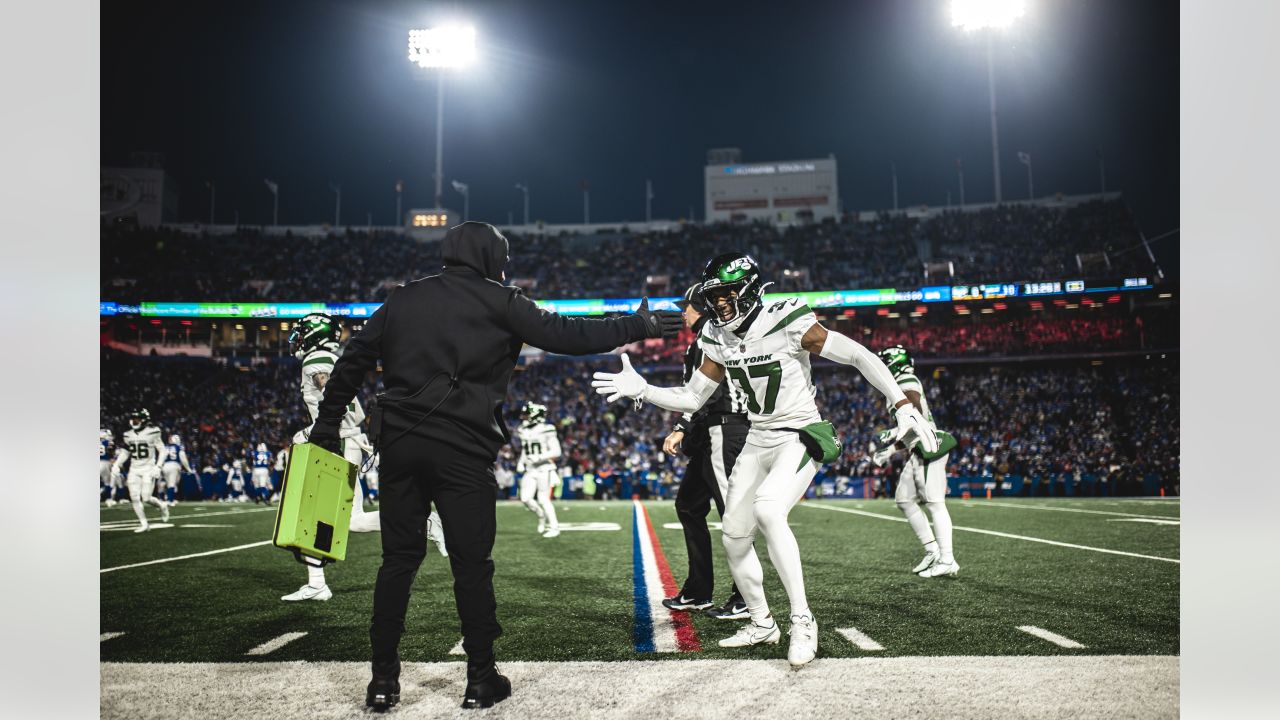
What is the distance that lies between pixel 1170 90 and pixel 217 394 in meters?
36.0

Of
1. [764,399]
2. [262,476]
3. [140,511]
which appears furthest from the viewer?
[262,476]

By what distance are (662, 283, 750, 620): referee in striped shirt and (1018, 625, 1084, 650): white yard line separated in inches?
68.3

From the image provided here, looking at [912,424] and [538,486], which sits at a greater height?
[912,424]

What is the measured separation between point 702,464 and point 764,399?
1.40 metres

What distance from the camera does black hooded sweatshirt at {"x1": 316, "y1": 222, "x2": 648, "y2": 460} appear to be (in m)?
3.57

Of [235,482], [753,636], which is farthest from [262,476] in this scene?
[753,636]

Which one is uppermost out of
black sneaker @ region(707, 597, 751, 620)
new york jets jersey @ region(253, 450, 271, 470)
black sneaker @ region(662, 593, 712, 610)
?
black sneaker @ region(707, 597, 751, 620)

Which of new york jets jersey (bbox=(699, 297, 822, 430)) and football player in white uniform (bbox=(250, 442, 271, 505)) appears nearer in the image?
new york jets jersey (bbox=(699, 297, 822, 430))

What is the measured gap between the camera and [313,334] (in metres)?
6.47

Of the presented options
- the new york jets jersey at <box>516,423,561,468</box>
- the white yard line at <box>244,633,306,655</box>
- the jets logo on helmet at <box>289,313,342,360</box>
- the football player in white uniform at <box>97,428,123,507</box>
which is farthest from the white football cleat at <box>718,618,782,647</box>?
the football player in white uniform at <box>97,428,123,507</box>

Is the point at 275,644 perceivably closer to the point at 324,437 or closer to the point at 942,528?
the point at 324,437

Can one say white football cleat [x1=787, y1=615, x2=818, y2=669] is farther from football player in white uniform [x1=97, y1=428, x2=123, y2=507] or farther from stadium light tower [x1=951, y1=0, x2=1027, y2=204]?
stadium light tower [x1=951, y1=0, x2=1027, y2=204]
